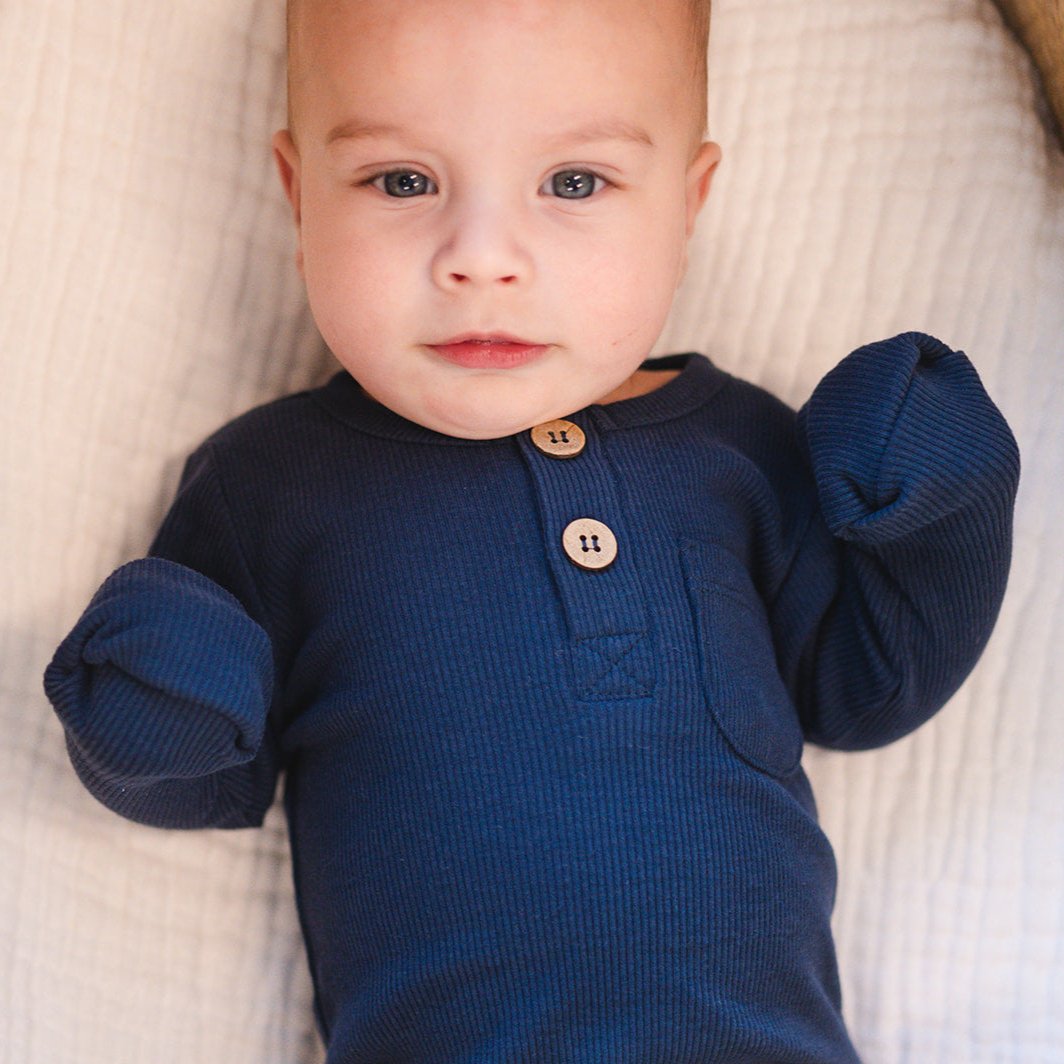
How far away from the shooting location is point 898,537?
1.12 meters

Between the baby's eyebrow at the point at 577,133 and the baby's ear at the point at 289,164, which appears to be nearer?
the baby's eyebrow at the point at 577,133

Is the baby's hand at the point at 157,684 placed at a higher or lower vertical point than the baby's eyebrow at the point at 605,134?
lower

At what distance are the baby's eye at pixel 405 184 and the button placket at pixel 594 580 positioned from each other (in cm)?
20

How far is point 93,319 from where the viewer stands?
1269mm

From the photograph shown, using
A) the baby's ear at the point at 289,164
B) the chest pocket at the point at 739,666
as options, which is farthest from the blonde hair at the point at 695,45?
the chest pocket at the point at 739,666

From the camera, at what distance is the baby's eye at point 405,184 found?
3.52 feet

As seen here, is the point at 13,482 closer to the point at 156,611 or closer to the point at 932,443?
the point at 156,611

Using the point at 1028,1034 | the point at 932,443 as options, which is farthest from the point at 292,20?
the point at 1028,1034

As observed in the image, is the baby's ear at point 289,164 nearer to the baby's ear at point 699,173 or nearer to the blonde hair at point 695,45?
the blonde hair at point 695,45

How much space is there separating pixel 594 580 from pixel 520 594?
0.18 feet

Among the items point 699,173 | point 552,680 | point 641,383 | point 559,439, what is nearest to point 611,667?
point 552,680

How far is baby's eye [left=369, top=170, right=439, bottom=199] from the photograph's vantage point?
3.52ft

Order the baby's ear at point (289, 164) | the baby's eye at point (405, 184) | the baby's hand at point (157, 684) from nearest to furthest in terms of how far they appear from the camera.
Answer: the baby's hand at point (157, 684), the baby's eye at point (405, 184), the baby's ear at point (289, 164)

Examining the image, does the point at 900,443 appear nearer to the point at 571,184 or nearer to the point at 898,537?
the point at 898,537
